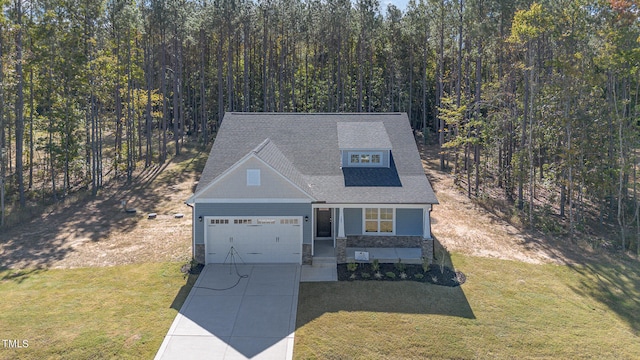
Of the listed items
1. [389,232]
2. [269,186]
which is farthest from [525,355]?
[269,186]

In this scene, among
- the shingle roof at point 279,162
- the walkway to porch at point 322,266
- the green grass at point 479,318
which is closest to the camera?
the green grass at point 479,318

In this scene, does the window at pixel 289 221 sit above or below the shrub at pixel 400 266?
above

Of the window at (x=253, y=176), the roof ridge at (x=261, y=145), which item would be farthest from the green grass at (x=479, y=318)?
the roof ridge at (x=261, y=145)

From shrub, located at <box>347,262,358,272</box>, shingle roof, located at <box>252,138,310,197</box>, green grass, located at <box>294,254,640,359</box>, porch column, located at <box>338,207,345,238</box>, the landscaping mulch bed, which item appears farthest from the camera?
porch column, located at <box>338,207,345,238</box>

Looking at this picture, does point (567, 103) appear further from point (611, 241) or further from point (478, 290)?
point (478, 290)

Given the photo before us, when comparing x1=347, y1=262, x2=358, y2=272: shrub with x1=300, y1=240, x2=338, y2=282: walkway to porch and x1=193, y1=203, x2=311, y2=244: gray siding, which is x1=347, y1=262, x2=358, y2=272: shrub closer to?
x1=300, y1=240, x2=338, y2=282: walkway to porch

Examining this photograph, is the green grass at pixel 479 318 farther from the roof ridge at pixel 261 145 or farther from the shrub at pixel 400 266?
the roof ridge at pixel 261 145

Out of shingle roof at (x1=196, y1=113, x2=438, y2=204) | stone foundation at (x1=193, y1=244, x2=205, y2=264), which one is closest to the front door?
shingle roof at (x1=196, y1=113, x2=438, y2=204)
